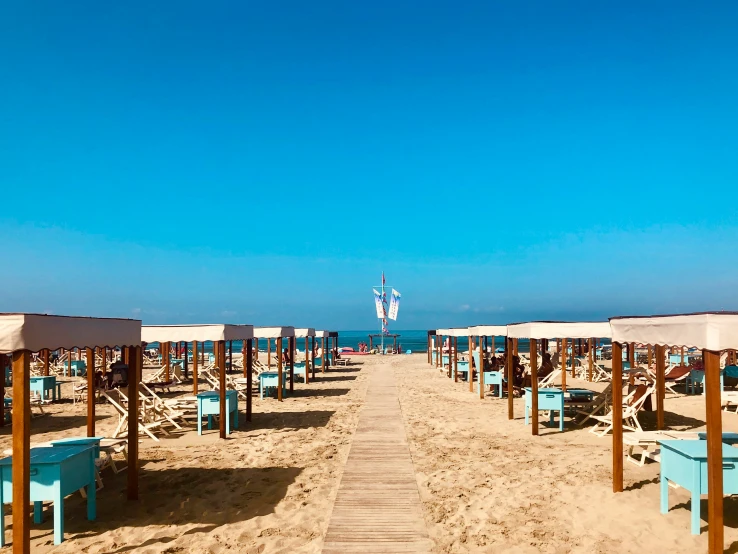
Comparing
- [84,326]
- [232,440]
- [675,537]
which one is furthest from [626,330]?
[232,440]

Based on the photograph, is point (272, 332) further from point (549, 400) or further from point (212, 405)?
point (549, 400)

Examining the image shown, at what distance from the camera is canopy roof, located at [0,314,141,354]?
392 centimetres

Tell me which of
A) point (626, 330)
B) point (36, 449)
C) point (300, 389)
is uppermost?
point (626, 330)

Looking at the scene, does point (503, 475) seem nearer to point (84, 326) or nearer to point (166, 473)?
point (166, 473)

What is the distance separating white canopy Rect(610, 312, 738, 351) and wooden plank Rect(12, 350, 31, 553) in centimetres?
504

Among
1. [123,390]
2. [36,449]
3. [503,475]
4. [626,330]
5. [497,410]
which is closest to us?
[36,449]

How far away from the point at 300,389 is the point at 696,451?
43.7ft

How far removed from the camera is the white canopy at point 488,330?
1538cm

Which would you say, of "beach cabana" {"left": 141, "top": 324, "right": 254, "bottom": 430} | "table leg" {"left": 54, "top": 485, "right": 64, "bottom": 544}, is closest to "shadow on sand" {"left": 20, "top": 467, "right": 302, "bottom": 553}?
"table leg" {"left": 54, "top": 485, "right": 64, "bottom": 544}

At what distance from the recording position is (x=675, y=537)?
471 centimetres

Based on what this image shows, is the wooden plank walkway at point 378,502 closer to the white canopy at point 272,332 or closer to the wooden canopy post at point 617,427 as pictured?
the wooden canopy post at point 617,427

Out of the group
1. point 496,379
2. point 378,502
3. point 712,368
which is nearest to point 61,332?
point 378,502

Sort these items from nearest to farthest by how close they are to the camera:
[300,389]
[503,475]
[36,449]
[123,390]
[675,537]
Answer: [675,537] < [36,449] < [503,475] < [123,390] < [300,389]

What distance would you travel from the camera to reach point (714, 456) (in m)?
4.15
